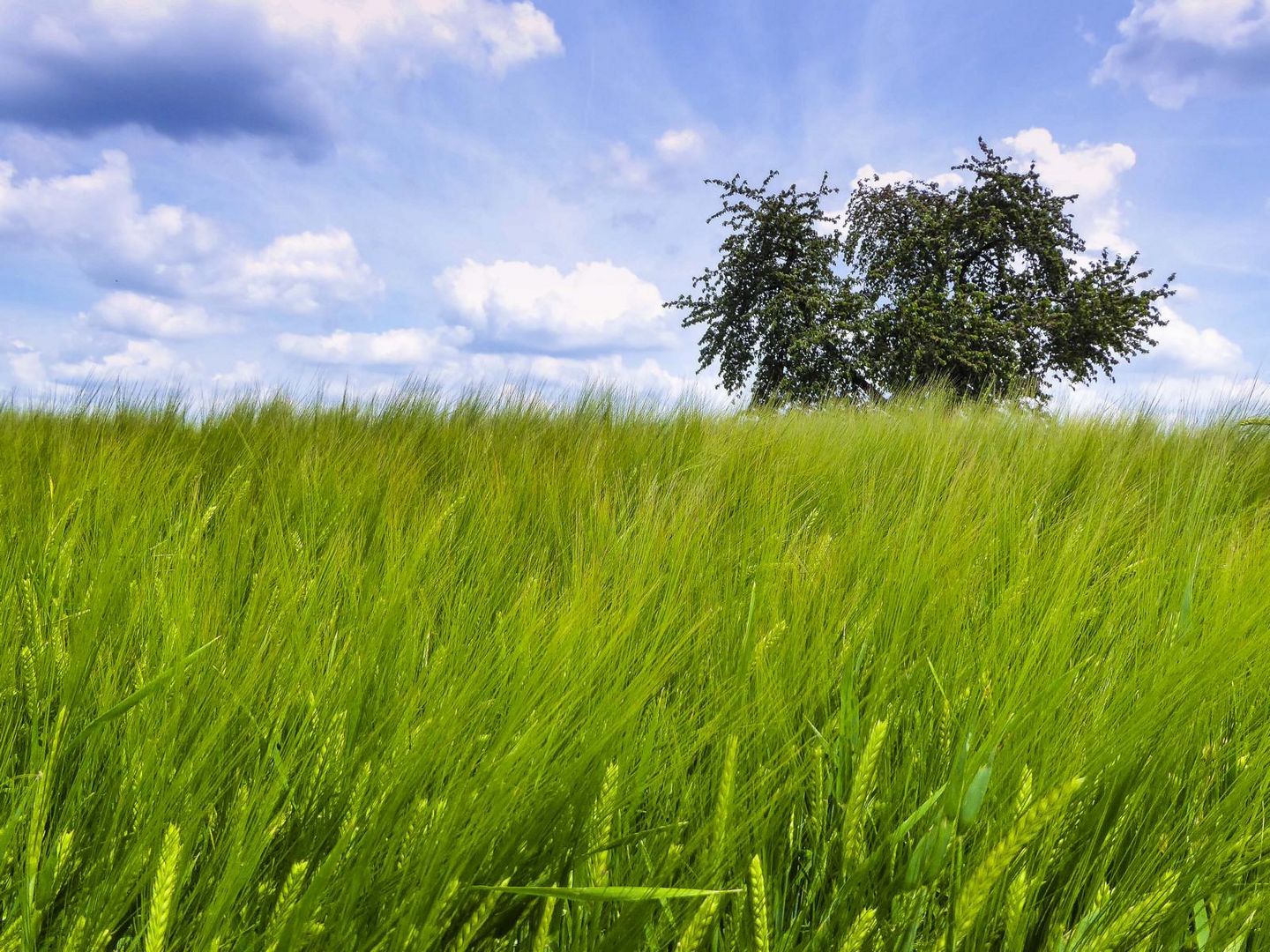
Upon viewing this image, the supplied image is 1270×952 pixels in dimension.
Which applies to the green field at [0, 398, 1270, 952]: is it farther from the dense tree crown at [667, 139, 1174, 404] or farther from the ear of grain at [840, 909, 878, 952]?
the dense tree crown at [667, 139, 1174, 404]

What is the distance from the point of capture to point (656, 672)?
0.99m

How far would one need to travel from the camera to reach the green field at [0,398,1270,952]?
2.45ft

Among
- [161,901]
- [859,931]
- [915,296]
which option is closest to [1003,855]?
[859,931]

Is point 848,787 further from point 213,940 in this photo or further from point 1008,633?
point 213,940

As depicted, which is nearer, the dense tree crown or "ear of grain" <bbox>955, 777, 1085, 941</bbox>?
"ear of grain" <bbox>955, 777, 1085, 941</bbox>

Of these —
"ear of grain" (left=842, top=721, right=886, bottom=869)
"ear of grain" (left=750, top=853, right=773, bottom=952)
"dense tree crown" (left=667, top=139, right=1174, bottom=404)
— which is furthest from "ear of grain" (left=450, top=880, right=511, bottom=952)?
"dense tree crown" (left=667, top=139, right=1174, bottom=404)

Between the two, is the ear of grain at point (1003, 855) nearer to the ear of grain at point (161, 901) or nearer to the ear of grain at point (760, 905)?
the ear of grain at point (760, 905)

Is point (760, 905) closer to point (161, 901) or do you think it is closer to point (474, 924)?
point (474, 924)

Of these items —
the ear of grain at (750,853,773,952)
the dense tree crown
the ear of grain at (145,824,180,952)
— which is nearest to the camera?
the ear of grain at (145,824,180,952)

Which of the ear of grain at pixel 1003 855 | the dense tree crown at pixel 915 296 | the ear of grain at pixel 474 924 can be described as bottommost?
the ear of grain at pixel 474 924

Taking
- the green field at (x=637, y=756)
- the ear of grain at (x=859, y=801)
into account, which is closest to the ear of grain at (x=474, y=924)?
the green field at (x=637, y=756)

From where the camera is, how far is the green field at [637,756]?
747 mm

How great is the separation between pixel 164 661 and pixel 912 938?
0.88 meters

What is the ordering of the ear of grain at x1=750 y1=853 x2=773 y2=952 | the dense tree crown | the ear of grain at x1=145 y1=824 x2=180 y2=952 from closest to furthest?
the ear of grain at x1=145 y1=824 x2=180 y2=952 < the ear of grain at x1=750 y1=853 x2=773 y2=952 < the dense tree crown
